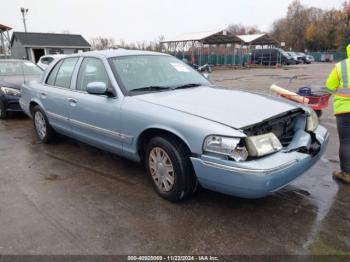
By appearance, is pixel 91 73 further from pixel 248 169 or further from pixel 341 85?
pixel 341 85

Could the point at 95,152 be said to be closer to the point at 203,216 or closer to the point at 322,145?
the point at 203,216

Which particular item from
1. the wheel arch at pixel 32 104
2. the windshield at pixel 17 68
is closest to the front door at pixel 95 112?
the wheel arch at pixel 32 104

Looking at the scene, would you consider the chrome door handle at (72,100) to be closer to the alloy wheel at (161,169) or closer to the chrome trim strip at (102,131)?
the chrome trim strip at (102,131)

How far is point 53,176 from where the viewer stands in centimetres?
418

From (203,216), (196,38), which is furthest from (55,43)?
(203,216)

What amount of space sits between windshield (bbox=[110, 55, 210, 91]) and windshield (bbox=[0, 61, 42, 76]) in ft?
18.5

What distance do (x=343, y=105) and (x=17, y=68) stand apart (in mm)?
8241

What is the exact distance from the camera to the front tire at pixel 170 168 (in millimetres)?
3062

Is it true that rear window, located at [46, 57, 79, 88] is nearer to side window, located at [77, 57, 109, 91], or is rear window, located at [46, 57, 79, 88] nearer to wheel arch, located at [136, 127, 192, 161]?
side window, located at [77, 57, 109, 91]

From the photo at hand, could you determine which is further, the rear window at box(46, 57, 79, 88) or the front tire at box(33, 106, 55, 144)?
the front tire at box(33, 106, 55, 144)

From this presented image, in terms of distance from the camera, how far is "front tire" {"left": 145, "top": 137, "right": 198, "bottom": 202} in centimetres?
306

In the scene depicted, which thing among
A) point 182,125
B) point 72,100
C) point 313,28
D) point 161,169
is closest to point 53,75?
point 72,100

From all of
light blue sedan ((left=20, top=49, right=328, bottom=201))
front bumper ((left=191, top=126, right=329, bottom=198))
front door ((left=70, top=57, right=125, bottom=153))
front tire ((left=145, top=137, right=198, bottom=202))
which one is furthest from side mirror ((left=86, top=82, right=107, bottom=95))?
front bumper ((left=191, top=126, right=329, bottom=198))

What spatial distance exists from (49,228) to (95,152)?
225cm
